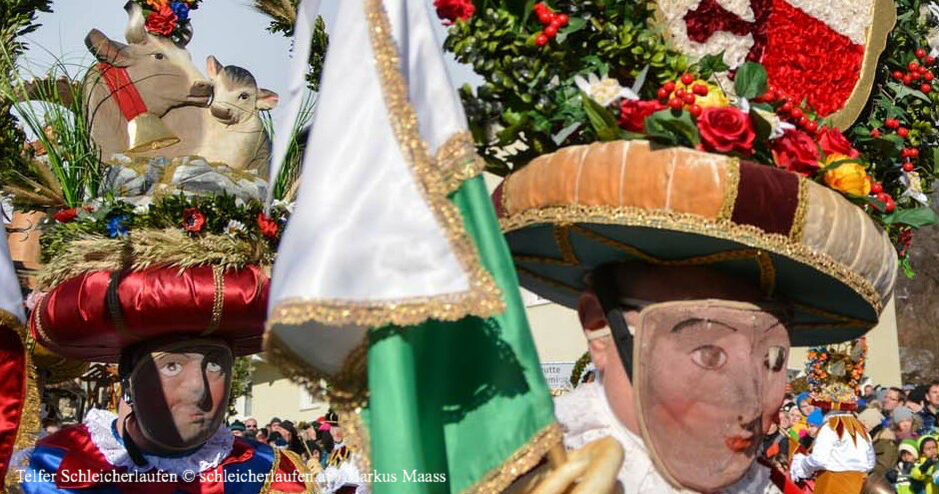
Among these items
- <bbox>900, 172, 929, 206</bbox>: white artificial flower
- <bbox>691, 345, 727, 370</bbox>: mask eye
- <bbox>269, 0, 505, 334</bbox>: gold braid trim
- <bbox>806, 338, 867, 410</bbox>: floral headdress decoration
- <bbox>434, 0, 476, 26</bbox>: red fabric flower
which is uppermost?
<bbox>434, 0, 476, 26</bbox>: red fabric flower

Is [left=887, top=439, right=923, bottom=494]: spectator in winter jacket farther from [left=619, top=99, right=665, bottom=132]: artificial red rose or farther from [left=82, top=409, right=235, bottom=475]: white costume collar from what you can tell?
[left=619, top=99, right=665, bottom=132]: artificial red rose

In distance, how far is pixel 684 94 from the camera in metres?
3.40

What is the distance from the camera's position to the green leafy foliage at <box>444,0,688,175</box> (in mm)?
3463

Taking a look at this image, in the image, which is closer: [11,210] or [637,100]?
[637,100]

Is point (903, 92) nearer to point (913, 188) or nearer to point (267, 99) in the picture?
point (913, 188)

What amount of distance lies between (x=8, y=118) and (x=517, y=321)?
3.11m

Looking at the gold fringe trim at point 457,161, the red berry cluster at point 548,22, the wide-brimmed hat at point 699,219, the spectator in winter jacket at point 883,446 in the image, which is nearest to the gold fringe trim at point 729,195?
the wide-brimmed hat at point 699,219

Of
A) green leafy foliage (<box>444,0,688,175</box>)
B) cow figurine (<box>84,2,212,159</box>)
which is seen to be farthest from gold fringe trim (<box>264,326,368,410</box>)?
cow figurine (<box>84,2,212,159</box>)

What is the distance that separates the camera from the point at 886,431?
41.5ft

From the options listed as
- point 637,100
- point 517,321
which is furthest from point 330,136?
point 637,100

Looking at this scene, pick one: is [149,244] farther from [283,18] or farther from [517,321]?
[517,321]

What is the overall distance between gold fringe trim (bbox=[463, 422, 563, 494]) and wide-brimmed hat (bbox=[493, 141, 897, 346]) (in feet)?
2.28

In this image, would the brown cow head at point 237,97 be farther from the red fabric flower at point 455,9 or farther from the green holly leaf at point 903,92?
→ the green holly leaf at point 903,92

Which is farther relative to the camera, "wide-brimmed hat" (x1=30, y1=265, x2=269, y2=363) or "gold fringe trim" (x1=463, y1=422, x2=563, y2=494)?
"wide-brimmed hat" (x1=30, y1=265, x2=269, y2=363)
